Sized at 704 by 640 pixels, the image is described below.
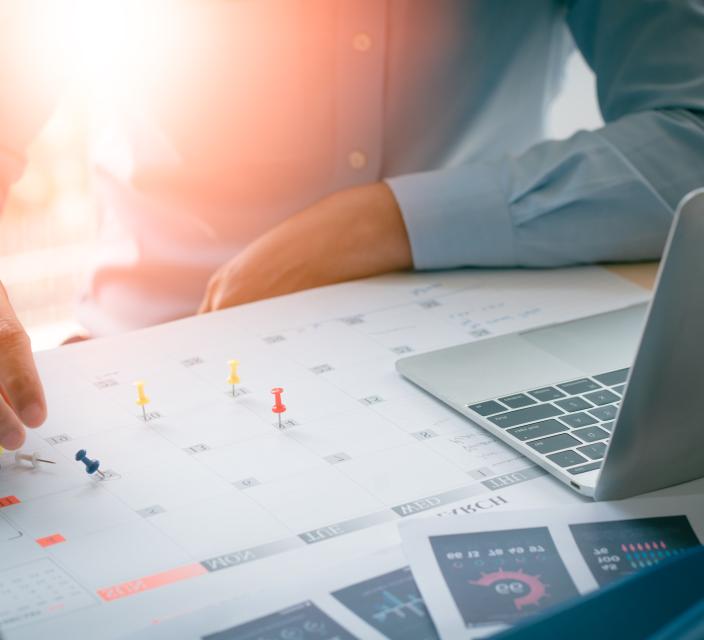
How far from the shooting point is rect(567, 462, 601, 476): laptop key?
0.67m

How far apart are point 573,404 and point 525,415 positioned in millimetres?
42

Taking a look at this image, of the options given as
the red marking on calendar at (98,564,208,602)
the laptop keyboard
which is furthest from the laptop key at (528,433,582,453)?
the red marking on calendar at (98,564,208,602)

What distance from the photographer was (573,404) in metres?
0.76

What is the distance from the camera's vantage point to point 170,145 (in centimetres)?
126

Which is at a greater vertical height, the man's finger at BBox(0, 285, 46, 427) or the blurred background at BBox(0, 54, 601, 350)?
the man's finger at BBox(0, 285, 46, 427)

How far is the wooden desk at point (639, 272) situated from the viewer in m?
1.01

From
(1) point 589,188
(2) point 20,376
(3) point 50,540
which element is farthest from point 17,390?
(1) point 589,188

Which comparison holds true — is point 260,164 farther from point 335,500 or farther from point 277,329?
point 335,500

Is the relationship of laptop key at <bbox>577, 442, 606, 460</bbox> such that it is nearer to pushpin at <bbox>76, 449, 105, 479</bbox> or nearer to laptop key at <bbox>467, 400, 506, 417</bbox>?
laptop key at <bbox>467, 400, 506, 417</bbox>

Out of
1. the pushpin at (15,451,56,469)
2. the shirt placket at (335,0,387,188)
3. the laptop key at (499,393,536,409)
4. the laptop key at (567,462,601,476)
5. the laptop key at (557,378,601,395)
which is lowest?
the pushpin at (15,451,56,469)

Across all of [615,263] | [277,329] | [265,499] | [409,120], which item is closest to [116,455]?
[265,499]

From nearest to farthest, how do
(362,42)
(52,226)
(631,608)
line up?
(631,608) → (362,42) → (52,226)

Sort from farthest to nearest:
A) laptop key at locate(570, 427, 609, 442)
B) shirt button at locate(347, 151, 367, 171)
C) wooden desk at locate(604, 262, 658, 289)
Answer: shirt button at locate(347, 151, 367, 171) < wooden desk at locate(604, 262, 658, 289) < laptop key at locate(570, 427, 609, 442)

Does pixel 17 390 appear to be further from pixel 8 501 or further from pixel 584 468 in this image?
pixel 584 468
